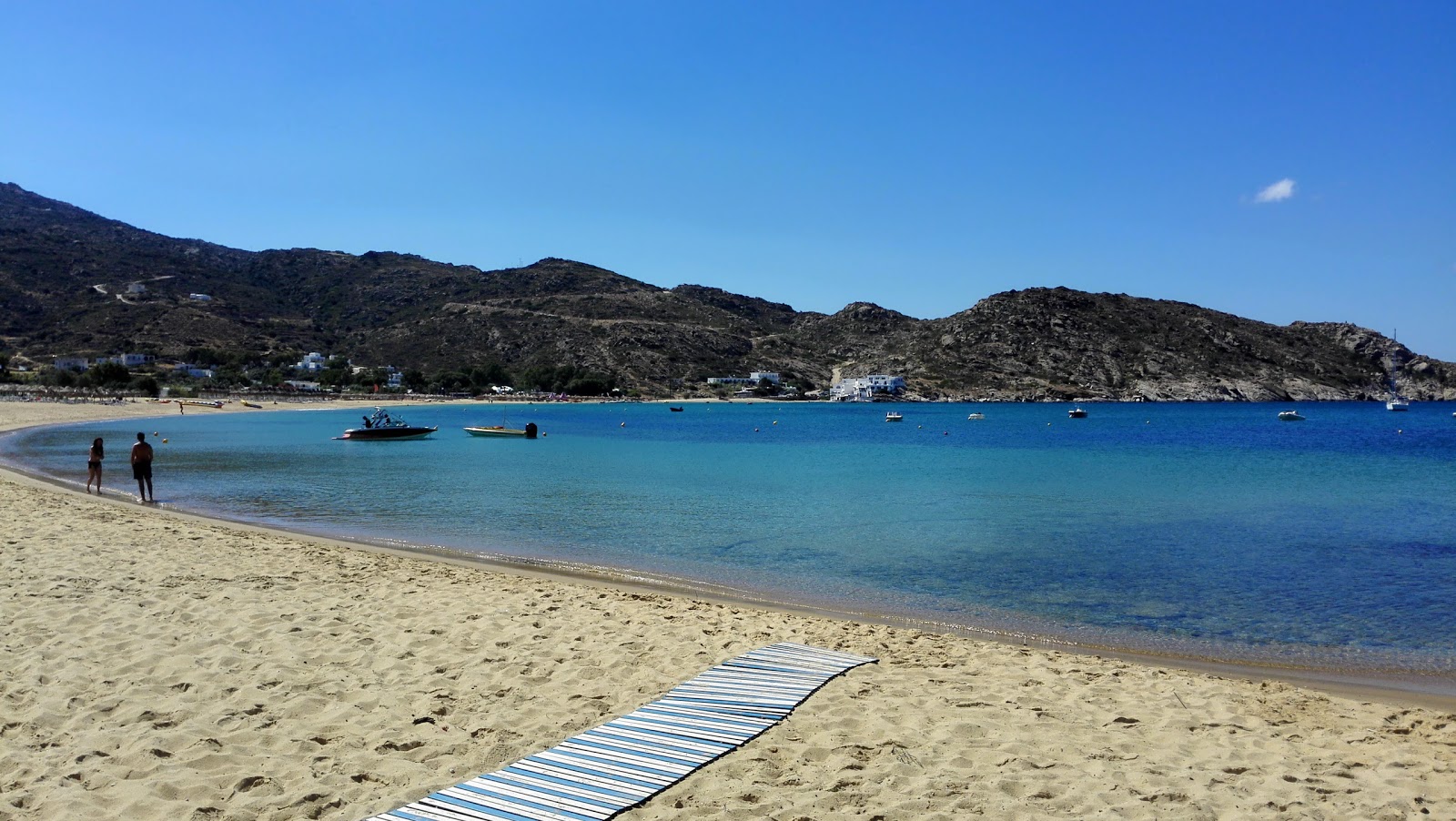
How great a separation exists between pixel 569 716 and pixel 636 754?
2.95ft

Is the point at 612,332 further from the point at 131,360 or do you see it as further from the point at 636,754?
the point at 636,754

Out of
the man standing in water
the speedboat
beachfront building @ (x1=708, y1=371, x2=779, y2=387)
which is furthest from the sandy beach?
beachfront building @ (x1=708, y1=371, x2=779, y2=387)

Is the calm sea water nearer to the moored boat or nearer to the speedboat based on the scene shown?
the speedboat

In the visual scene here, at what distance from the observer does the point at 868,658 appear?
7.72m

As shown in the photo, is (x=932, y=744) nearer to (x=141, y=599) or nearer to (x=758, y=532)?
(x=141, y=599)

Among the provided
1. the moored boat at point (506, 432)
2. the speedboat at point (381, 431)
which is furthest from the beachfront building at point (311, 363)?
the speedboat at point (381, 431)

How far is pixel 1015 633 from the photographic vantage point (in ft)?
32.2

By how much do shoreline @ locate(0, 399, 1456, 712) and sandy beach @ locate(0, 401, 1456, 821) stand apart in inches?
18.9

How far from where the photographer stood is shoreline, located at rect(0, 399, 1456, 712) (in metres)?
8.05

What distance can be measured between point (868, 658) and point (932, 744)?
7.04 ft

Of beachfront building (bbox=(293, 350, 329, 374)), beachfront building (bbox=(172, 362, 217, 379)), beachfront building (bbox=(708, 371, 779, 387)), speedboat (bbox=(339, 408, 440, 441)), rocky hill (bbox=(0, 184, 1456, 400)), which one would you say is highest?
rocky hill (bbox=(0, 184, 1456, 400))

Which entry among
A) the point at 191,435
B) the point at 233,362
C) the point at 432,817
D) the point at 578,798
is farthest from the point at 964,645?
the point at 233,362

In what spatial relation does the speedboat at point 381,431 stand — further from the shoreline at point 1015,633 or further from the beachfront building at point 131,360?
the beachfront building at point 131,360

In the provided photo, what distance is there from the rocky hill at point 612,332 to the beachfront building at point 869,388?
116 inches
